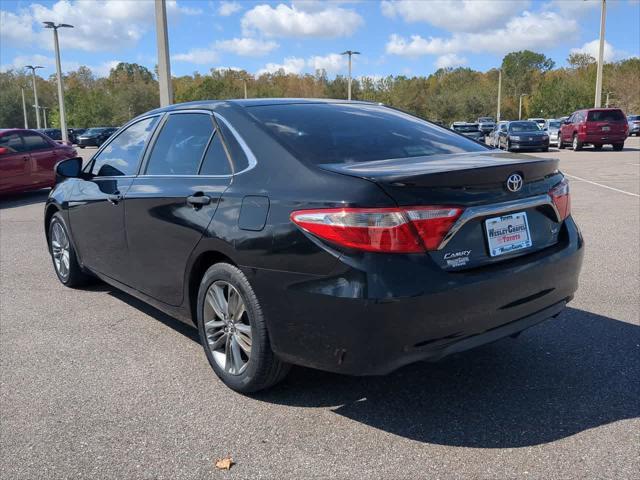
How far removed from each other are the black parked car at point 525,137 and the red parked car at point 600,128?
1.44m

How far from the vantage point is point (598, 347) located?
13.3 feet

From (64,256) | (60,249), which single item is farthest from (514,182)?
(60,249)

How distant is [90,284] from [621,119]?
85.5ft

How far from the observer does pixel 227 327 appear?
11.4 feet

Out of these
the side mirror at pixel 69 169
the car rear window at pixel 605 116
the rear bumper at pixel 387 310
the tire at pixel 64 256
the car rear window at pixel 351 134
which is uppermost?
the car rear window at pixel 605 116

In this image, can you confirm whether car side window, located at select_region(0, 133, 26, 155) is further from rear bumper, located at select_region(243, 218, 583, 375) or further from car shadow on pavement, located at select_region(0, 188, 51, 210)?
rear bumper, located at select_region(243, 218, 583, 375)

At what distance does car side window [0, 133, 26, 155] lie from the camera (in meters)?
13.2

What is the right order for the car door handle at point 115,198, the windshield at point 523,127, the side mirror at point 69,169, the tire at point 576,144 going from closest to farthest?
the car door handle at point 115,198 < the side mirror at point 69,169 < the tire at point 576,144 < the windshield at point 523,127

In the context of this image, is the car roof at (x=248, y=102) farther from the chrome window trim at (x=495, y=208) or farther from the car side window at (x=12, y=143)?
the car side window at (x=12, y=143)

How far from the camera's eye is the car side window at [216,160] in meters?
3.54

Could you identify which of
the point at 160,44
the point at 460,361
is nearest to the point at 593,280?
the point at 460,361

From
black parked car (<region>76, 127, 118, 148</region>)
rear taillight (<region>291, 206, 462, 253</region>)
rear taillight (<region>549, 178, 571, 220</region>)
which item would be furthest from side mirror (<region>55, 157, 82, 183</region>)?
black parked car (<region>76, 127, 118, 148</region>)

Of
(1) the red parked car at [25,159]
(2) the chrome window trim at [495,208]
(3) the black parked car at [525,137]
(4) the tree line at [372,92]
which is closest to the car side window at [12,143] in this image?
(1) the red parked car at [25,159]

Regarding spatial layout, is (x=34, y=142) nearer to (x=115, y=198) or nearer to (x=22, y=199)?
(x=22, y=199)
